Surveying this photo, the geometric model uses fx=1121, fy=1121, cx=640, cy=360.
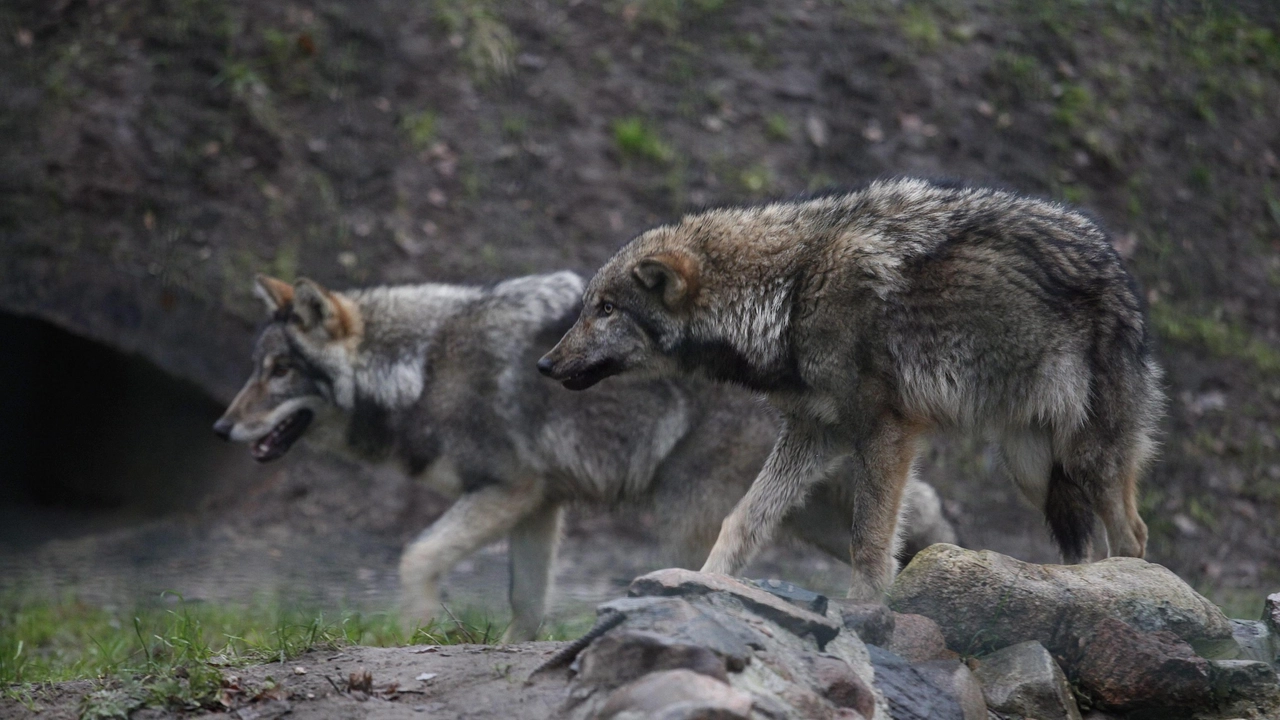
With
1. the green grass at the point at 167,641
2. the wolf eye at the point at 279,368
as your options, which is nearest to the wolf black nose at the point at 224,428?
the wolf eye at the point at 279,368

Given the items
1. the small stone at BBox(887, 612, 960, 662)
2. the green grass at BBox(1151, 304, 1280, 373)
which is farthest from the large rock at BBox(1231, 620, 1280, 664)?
the green grass at BBox(1151, 304, 1280, 373)

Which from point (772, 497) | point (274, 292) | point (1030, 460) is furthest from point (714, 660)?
point (274, 292)

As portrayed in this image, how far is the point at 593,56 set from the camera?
12.0 metres

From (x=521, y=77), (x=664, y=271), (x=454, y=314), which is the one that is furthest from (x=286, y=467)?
(x=664, y=271)

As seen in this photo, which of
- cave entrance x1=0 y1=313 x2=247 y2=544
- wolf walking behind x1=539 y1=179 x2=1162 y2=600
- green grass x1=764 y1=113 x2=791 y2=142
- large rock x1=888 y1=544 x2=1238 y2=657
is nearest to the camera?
large rock x1=888 y1=544 x2=1238 y2=657

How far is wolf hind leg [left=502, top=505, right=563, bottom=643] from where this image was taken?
24.3 ft

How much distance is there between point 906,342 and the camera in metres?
4.62

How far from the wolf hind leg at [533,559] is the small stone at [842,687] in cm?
400

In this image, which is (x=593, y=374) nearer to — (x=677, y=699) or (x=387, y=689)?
(x=387, y=689)

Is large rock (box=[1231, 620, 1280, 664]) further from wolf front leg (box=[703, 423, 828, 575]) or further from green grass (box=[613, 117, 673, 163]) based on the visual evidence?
green grass (box=[613, 117, 673, 163])

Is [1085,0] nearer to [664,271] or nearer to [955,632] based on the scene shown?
[664,271]

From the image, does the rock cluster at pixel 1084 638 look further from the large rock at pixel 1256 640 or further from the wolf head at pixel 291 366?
the wolf head at pixel 291 366

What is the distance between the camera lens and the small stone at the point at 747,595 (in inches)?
147

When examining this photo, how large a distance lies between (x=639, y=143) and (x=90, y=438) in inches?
275
